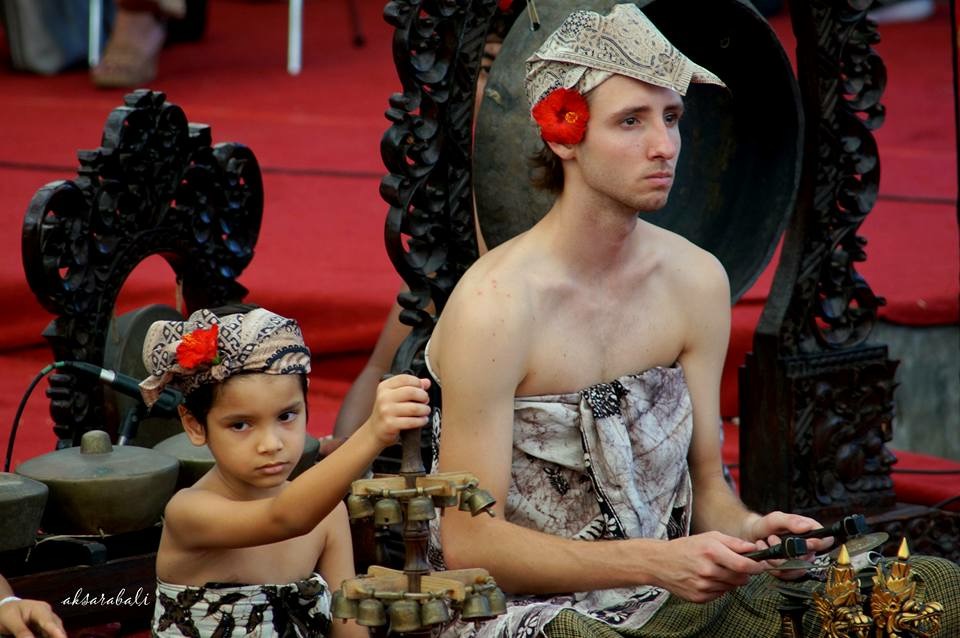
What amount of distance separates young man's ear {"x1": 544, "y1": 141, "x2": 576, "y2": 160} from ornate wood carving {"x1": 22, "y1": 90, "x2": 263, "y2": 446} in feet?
3.50

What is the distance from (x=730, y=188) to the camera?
12.0 ft

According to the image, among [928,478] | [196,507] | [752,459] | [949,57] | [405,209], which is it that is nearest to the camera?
[196,507]

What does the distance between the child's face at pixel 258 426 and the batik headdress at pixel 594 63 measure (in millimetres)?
590

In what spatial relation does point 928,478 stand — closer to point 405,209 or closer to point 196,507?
point 405,209

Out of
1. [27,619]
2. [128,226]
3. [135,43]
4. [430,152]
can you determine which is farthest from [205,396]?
[135,43]

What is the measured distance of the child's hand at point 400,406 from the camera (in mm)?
2164

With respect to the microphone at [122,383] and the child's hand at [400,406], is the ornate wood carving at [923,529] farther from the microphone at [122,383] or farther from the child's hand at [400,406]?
the child's hand at [400,406]

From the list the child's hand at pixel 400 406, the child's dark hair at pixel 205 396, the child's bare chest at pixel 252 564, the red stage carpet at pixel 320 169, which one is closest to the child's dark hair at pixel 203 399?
the child's dark hair at pixel 205 396

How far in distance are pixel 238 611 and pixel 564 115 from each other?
0.92m

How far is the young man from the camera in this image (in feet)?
8.42

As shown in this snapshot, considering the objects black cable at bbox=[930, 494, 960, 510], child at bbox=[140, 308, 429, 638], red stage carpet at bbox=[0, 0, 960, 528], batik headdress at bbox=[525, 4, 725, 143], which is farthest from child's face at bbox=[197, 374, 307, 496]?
black cable at bbox=[930, 494, 960, 510]

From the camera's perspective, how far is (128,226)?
3438 mm

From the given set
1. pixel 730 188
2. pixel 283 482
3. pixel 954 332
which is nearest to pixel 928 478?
pixel 954 332

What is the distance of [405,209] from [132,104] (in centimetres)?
70
